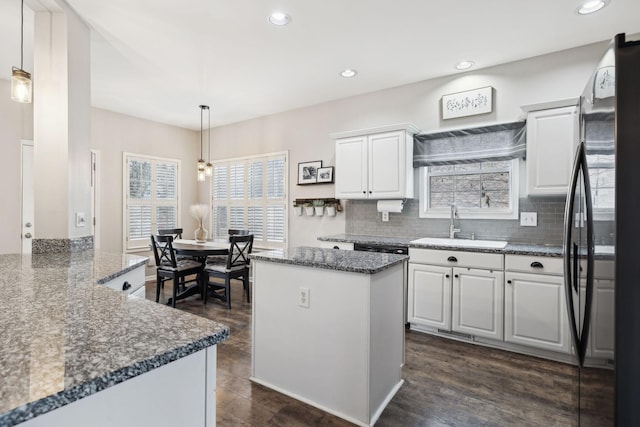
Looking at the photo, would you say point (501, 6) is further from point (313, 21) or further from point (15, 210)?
point (15, 210)

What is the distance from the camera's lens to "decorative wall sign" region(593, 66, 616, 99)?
982mm

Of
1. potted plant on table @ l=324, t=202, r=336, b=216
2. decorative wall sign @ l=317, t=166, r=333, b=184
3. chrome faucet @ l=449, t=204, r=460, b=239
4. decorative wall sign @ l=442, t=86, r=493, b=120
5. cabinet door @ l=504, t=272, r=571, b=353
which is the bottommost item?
cabinet door @ l=504, t=272, r=571, b=353

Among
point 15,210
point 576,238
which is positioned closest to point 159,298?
point 15,210

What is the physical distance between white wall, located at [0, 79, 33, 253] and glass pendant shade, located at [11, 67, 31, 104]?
2.51m

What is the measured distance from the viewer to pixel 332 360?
6.55 ft

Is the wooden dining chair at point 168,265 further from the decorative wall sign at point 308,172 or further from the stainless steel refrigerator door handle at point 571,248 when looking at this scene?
the stainless steel refrigerator door handle at point 571,248

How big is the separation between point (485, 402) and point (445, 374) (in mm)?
380

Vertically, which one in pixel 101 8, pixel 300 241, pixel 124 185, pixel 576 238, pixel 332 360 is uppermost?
pixel 101 8

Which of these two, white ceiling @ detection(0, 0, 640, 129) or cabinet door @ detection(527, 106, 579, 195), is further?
cabinet door @ detection(527, 106, 579, 195)

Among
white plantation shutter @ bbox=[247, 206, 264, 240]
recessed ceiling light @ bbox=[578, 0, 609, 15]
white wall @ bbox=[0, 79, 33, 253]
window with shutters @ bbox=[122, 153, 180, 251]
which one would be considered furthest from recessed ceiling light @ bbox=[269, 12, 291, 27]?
window with shutters @ bbox=[122, 153, 180, 251]

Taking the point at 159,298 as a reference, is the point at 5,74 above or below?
above

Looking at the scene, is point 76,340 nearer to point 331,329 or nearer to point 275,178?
point 331,329

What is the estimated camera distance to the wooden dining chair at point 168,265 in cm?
391

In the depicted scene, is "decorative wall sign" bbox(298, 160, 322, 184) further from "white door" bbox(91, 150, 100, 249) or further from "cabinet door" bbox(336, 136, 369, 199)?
"white door" bbox(91, 150, 100, 249)
